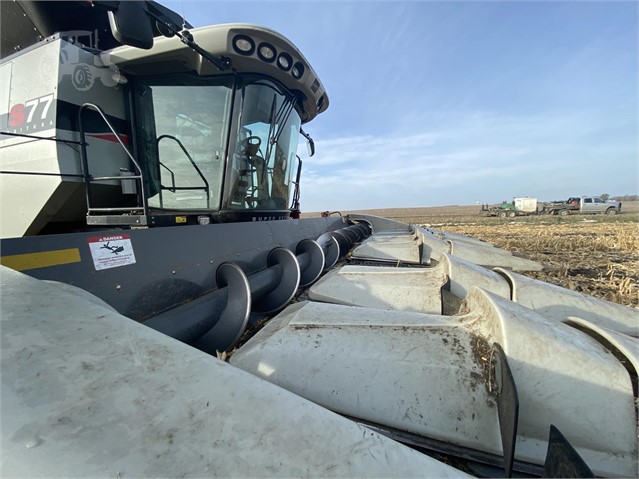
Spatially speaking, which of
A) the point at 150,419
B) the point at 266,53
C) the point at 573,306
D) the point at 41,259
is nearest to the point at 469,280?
the point at 573,306

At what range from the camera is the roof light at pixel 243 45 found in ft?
8.09

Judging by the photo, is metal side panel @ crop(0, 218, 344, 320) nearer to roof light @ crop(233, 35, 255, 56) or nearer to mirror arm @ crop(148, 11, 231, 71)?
mirror arm @ crop(148, 11, 231, 71)

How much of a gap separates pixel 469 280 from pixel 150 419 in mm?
1886

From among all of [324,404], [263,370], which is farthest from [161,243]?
[324,404]

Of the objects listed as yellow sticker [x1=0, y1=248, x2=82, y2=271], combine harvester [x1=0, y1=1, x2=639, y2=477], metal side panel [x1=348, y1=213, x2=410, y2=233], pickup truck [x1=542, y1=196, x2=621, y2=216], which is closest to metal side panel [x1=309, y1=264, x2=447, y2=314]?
combine harvester [x1=0, y1=1, x2=639, y2=477]

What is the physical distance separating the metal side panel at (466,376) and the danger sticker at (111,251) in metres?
0.68

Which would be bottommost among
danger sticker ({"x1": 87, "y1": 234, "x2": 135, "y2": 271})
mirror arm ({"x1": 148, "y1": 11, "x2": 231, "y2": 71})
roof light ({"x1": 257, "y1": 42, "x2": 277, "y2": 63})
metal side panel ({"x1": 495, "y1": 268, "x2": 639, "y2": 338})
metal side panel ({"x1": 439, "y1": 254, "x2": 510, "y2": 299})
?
metal side panel ({"x1": 495, "y1": 268, "x2": 639, "y2": 338})

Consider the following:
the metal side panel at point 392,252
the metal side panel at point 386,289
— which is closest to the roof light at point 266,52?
the metal side panel at point 386,289

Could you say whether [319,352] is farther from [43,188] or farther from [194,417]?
[43,188]

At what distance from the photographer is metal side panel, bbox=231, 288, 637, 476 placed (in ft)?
2.75

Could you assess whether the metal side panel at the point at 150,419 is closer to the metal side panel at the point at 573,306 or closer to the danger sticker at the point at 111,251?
the danger sticker at the point at 111,251

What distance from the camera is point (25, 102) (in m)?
2.71

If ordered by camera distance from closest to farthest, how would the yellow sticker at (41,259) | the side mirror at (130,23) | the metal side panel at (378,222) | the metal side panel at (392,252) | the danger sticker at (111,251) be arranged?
the yellow sticker at (41,259) → the danger sticker at (111,251) → the side mirror at (130,23) → the metal side panel at (392,252) → the metal side panel at (378,222)

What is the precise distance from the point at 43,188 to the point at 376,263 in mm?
3306
